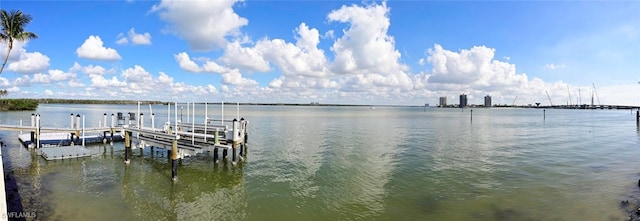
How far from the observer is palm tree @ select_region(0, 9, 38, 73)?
2936 cm

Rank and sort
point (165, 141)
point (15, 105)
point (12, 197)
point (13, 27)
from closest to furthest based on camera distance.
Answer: point (12, 197) → point (165, 141) → point (13, 27) → point (15, 105)

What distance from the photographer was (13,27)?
29.7m

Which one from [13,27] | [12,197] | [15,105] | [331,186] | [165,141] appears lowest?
[331,186]

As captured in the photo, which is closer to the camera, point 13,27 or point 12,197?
point 12,197

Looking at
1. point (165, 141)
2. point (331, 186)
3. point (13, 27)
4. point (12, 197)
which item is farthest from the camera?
point (13, 27)

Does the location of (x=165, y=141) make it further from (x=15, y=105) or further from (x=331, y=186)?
(x=15, y=105)

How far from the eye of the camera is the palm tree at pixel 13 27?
29.4 m

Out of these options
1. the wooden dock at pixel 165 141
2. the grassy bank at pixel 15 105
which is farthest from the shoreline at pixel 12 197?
the grassy bank at pixel 15 105

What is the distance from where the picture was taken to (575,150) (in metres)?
28.1

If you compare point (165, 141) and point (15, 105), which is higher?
point (15, 105)

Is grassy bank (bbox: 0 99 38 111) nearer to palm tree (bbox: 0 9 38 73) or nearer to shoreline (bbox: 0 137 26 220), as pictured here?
palm tree (bbox: 0 9 38 73)

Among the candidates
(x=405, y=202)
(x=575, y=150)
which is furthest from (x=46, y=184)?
(x=575, y=150)

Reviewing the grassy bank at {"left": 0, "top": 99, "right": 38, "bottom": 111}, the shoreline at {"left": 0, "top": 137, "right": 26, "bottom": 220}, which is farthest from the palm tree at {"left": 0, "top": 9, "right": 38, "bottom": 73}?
the grassy bank at {"left": 0, "top": 99, "right": 38, "bottom": 111}

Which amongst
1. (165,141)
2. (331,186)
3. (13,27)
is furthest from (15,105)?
(331,186)
